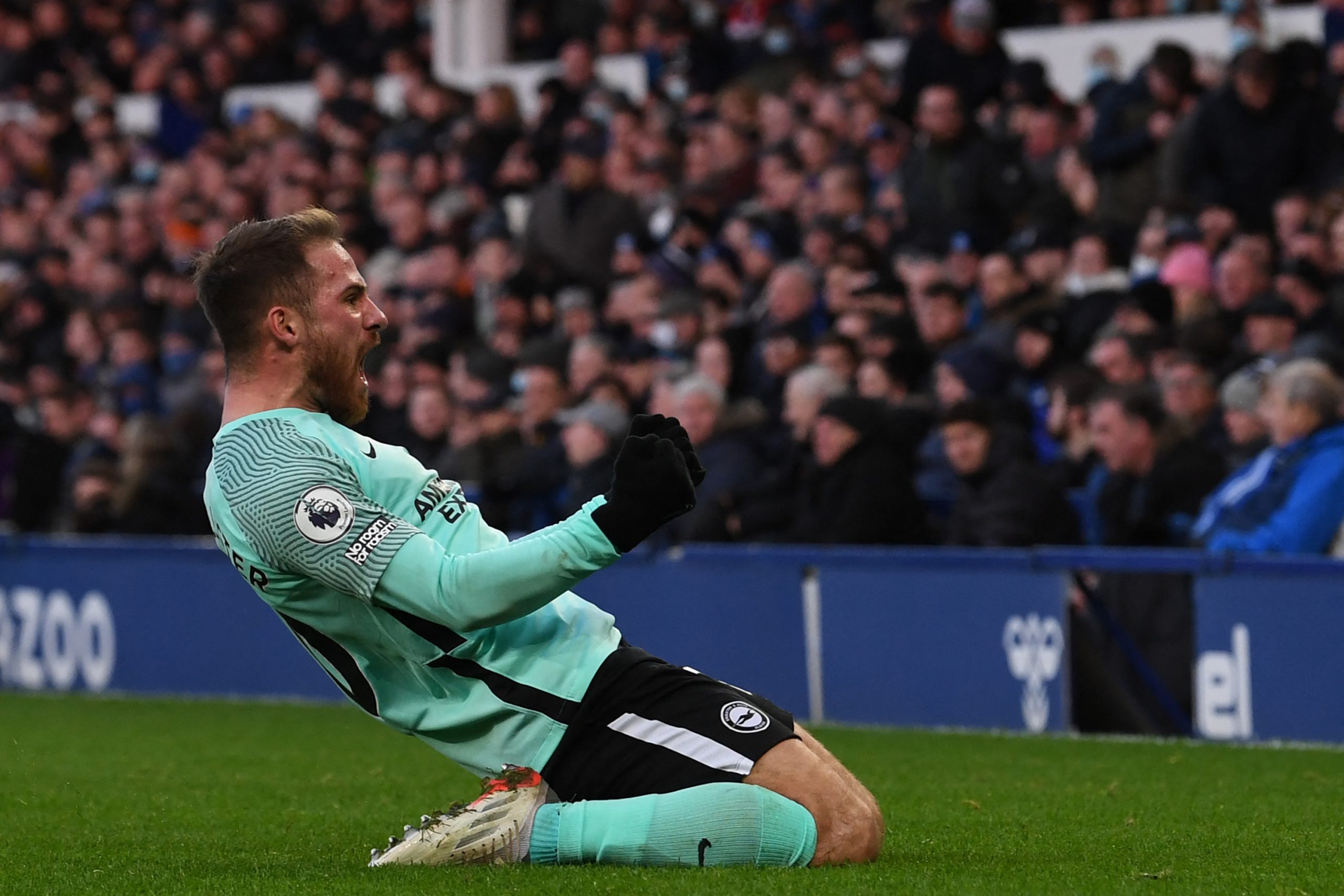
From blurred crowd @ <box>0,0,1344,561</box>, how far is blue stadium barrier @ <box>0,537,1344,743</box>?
16.0 inches

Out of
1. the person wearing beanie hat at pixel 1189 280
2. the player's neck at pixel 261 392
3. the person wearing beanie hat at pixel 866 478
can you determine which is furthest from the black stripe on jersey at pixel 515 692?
the person wearing beanie hat at pixel 1189 280

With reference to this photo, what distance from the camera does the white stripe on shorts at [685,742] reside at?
17.4 ft

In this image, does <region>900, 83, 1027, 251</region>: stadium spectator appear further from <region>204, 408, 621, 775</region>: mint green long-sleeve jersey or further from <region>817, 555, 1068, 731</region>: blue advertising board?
<region>204, 408, 621, 775</region>: mint green long-sleeve jersey

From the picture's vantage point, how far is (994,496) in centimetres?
1092

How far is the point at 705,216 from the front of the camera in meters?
15.1

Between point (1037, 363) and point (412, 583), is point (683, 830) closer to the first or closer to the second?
point (412, 583)

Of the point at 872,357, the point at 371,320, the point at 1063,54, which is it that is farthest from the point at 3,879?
the point at 1063,54

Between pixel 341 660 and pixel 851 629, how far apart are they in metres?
5.90

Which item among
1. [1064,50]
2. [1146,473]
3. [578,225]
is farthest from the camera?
[1064,50]

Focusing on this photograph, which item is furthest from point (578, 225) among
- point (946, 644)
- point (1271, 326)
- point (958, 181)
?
point (946, 644)

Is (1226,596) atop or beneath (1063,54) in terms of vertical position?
beneath

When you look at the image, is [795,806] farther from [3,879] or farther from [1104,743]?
[1104,743]

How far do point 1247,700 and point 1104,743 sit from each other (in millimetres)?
664

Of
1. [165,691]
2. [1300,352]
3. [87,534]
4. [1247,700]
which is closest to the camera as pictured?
[1247,700]
